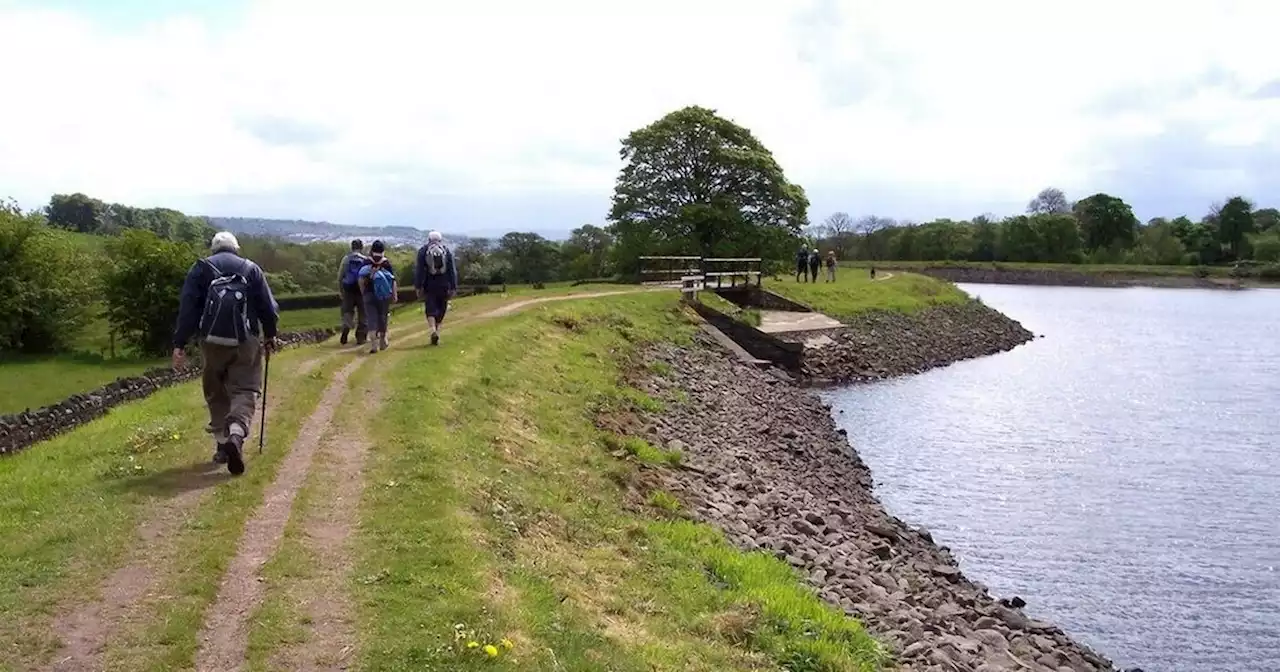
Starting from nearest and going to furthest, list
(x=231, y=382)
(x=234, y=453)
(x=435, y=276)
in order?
(x=234, y=453), (x=231, y=382), (x=435, y=276)

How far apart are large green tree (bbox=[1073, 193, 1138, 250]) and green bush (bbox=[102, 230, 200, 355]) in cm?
13549

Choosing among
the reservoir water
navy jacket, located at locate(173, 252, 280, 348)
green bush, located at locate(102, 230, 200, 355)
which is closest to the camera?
navy jacket, located at locate(173, 252, 280, 348)

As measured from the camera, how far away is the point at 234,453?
10.9 meters

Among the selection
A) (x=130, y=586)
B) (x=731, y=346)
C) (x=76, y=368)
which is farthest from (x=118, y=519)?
(x=76, y=368)

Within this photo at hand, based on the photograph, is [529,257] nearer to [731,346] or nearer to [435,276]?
[731,346]

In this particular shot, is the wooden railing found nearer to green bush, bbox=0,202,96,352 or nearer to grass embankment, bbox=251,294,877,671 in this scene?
green bush, bbox=0,202,96,352

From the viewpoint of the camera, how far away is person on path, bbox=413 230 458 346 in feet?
68.4

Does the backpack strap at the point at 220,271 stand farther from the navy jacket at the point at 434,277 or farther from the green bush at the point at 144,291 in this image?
the green bush at the point at 144,291

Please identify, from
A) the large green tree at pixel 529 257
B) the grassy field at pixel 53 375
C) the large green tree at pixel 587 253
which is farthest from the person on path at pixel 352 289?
the large green tree at pixel 529 257

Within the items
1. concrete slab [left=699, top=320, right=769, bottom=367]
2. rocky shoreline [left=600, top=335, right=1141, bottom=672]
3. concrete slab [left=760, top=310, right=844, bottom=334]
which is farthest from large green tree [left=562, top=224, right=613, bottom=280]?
rocky shoreline [left=600, top=335, right=1141, bottom=672]

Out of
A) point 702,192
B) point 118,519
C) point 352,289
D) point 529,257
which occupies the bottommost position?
point 118,519

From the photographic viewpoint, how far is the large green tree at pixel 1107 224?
149 meters

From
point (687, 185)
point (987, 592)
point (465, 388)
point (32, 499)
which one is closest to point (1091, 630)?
point (987, 592)

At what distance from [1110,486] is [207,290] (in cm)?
2128
